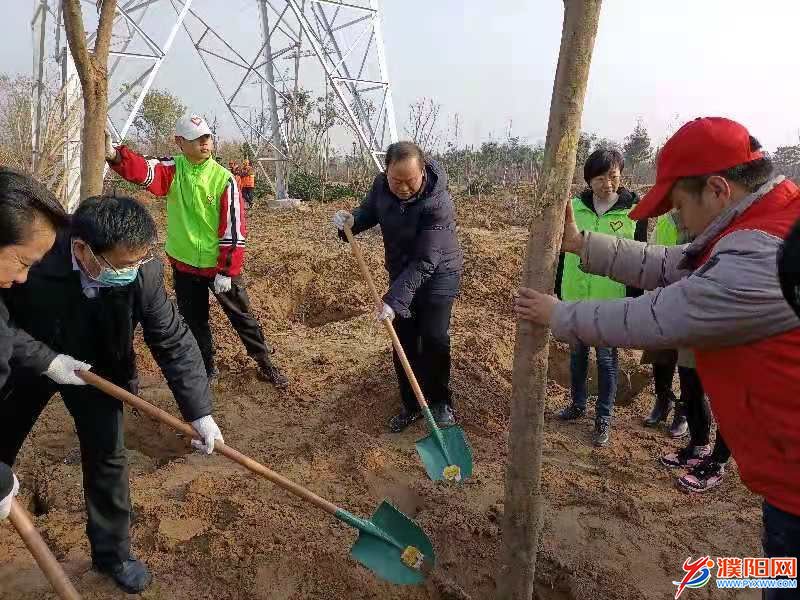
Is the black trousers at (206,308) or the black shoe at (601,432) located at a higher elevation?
the black trousers at (206,308)

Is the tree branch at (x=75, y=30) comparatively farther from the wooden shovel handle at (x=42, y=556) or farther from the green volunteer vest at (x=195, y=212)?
the wooden shovel handle at (x=42, y=556)

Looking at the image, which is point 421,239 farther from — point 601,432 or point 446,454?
point 601,432

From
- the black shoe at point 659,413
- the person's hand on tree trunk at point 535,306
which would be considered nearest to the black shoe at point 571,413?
the black shoe at point 659,413

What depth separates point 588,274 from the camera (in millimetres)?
3389

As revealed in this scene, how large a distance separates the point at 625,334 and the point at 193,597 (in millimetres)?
1968

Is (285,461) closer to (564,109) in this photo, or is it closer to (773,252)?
(564,109)

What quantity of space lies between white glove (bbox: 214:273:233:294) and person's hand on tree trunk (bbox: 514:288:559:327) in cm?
246

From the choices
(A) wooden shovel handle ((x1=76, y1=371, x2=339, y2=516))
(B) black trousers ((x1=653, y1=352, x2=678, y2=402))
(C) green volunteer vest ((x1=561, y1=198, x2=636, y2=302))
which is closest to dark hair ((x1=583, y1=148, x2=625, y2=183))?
(C) green volunteer vest ((x1=561, y1=198, x2=636, y2=302))

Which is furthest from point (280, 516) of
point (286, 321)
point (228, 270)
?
point (286, 321)

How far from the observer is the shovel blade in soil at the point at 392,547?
7.79 feet

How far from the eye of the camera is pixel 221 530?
8.72ft

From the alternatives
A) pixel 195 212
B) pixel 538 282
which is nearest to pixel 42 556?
pixel 538 282

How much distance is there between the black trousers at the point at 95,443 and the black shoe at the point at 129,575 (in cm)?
3

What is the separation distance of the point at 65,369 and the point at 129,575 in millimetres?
905
